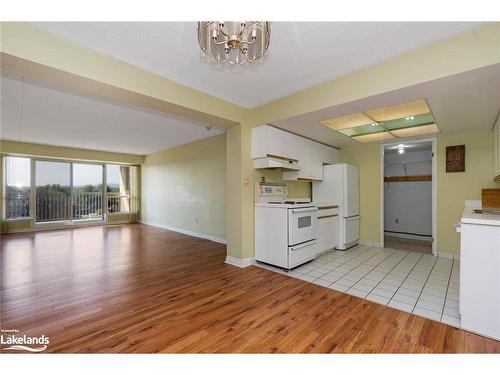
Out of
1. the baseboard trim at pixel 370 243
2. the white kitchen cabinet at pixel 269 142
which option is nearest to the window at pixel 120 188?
the white kitchen cabinet at pixel 269 142

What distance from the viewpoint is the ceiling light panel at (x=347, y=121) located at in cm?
340

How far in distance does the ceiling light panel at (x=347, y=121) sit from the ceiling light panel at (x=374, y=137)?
0.75 meters

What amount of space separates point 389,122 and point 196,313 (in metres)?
3.85

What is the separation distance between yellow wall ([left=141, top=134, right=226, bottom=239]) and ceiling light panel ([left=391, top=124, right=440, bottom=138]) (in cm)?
347

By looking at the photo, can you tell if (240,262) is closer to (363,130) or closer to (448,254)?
(363,130)

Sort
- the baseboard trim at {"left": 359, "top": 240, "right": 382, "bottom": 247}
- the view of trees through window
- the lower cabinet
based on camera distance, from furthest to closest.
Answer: the view of trees through window, the baseboard trim at {"left": 359, "top": 240, "right": 382, "bottom": 247}, the lower cabinet

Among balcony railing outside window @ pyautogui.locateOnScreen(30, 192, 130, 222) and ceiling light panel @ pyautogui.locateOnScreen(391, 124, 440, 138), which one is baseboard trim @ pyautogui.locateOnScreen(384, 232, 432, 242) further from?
balcony railing outside window @ pyautogui.locateOnScreen(30, 192, 130, 222)

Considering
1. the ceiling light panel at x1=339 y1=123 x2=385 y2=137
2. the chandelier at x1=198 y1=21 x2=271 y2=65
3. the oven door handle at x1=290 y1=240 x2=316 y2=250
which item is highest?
the ceiling light panel at x1=339 y1=123 x2=385 y2=137

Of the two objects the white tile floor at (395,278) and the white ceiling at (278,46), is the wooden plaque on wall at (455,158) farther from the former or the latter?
the white ceiling at (278,46)

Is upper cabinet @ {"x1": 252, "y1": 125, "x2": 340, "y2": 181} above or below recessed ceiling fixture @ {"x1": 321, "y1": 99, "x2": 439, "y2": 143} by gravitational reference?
below

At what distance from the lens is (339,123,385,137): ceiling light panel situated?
3896 millimetres

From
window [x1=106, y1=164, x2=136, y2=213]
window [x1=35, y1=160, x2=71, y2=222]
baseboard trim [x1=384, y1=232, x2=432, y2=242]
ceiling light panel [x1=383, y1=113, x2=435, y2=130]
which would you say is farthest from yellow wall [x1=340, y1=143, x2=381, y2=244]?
window [x1=35, y1=160, x2=71, y2=222]

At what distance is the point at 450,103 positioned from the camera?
8.64ft
